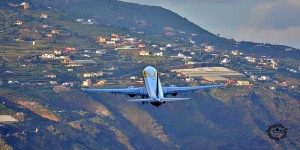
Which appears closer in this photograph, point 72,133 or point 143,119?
point 143,119

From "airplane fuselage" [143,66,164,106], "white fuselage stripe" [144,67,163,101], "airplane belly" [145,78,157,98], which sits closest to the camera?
"airplane fuselage" [143,66,164,106]

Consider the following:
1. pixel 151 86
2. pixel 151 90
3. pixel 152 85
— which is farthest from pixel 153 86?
pixel 151 90

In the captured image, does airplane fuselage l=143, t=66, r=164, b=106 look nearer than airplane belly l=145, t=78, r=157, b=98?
Yes

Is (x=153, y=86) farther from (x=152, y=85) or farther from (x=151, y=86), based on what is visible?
(x=152, y=85)

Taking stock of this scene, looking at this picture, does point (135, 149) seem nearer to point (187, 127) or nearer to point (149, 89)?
point (187, 127)

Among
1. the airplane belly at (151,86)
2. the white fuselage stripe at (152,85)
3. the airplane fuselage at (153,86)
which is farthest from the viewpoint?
the airplane belly at (151,86)

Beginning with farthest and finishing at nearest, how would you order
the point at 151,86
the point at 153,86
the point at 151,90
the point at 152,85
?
1. the point at 152,85
2. the point at 151,86
3. the point at 153,86
4. the point at 151,90

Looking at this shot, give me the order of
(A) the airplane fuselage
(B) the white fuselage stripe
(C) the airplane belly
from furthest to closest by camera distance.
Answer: (C) the airplane belly, (B) the white fuselage stripe, (A) the airplane fuselage

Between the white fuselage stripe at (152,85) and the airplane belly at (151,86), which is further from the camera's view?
the airplane belly at (151,86)

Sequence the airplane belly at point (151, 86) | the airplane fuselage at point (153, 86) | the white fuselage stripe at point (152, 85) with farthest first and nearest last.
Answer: the airplane belly at point (151, 86) < the white fuselage stripe at point (152, 85) < the airplane fuselage at point (153, 86)

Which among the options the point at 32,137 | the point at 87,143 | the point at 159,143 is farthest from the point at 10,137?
the point at 159,143

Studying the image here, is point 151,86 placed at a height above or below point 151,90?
above
